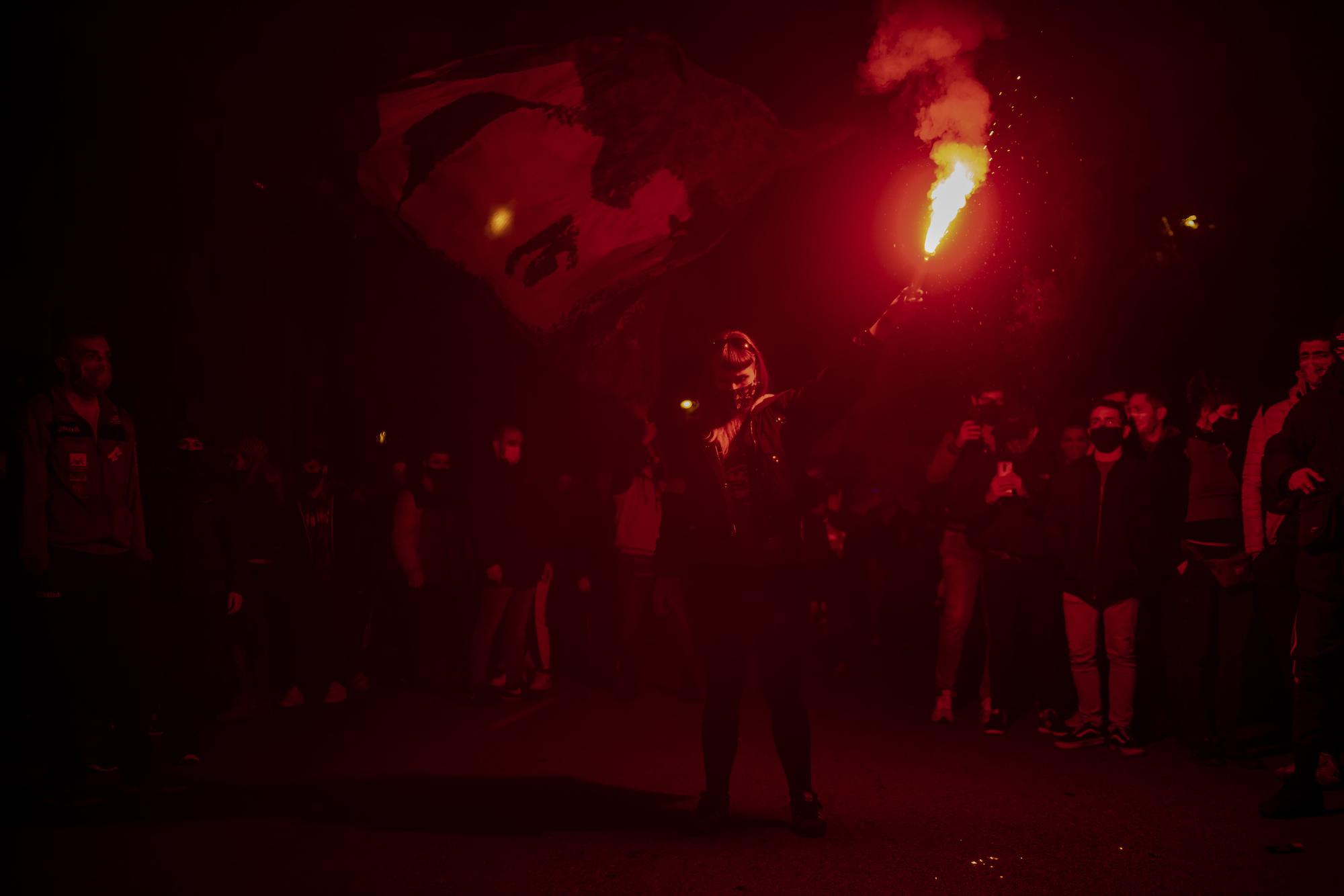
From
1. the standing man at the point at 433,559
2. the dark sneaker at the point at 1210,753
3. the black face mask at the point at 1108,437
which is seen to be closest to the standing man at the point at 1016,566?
the black face mask at the point at 1108,437

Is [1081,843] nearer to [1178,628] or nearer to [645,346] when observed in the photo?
[1178,628]

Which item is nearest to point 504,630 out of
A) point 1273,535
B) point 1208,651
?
point 1208,651

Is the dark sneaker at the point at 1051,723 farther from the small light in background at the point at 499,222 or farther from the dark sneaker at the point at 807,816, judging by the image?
the small light in background at the point at 499,222

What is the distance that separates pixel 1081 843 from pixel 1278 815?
1.12 metres

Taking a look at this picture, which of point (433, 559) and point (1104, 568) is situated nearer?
point (1104, 568)

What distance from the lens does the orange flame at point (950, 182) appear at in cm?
509

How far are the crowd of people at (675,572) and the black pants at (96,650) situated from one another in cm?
1

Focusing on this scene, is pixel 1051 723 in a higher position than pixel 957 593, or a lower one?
lower


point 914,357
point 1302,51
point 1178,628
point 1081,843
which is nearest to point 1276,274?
point 1302,51

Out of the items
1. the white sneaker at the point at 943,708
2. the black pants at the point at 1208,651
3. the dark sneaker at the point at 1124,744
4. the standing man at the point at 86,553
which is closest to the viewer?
the standing man at the point at 86,553

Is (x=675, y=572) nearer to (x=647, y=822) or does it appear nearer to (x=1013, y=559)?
(x=647, y=822)

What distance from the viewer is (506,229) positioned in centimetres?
1109

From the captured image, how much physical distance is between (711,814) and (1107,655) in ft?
11.1

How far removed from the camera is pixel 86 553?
5742mm
